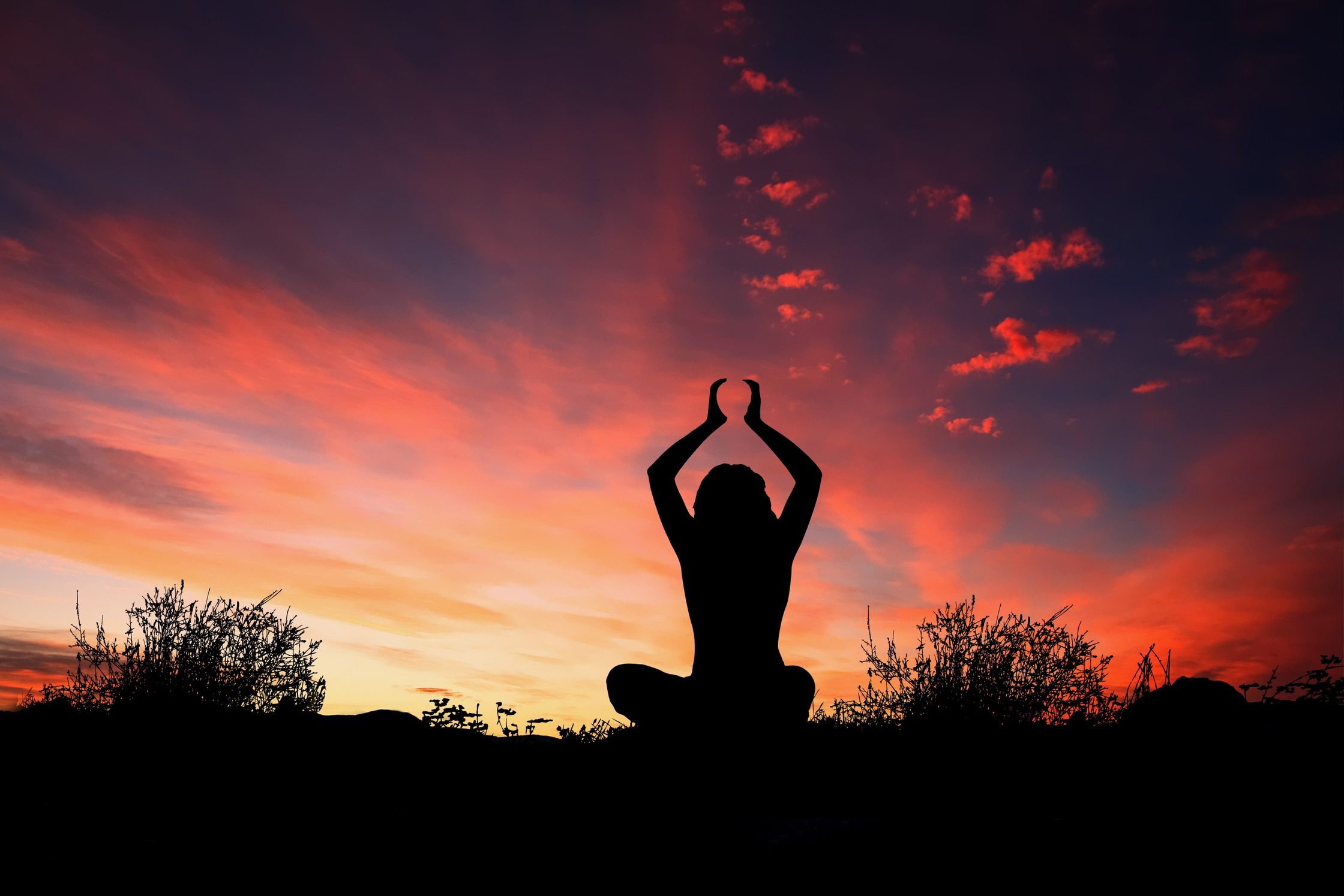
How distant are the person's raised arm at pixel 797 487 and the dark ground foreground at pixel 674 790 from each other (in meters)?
1.43

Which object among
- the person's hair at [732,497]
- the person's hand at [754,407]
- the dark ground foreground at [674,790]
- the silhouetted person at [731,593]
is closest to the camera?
the dark ground foreground at [674,790]

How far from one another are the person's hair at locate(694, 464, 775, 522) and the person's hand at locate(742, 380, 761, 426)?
1.54 feet

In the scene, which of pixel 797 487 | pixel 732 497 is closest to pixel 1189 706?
pixel 797 487

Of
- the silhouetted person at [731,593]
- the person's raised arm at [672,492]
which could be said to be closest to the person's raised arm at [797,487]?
the silhouetted person at [731,593]

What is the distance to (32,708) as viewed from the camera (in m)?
7.47

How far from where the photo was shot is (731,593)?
17.3 feet

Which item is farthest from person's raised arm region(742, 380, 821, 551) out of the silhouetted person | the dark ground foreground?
the dark ground foreground

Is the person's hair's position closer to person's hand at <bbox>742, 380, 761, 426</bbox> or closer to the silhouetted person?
the silhouetted person

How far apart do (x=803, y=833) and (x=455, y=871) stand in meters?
1.59

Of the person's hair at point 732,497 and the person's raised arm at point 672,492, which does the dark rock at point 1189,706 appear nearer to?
the person's hair at point 732,497

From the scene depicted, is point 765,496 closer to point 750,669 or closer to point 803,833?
point 750,669

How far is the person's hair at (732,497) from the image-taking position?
5.43 metres

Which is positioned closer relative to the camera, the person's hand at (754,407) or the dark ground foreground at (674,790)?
the dark ground foreground at (674,790)

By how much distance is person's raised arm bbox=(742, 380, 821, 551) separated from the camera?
17.6 feet
